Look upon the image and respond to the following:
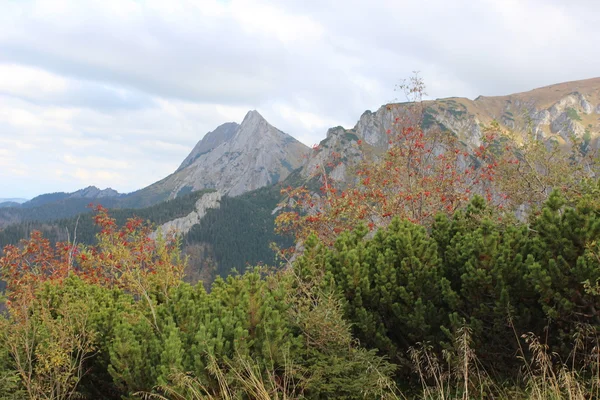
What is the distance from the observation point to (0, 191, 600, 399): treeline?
20.3 feet

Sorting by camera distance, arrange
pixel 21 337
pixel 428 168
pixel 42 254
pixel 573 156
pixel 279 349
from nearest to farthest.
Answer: pixel 279 349 → pixel 21 337 → pixel 573 156 → pixel 428 168 → pixel 42 254

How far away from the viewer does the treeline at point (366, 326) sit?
619 cm

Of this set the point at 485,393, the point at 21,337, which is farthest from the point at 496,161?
the point at 21,337

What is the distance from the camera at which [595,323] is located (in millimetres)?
6656

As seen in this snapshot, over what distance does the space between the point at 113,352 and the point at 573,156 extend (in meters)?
16.4

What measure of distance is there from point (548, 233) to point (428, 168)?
9.61 metres

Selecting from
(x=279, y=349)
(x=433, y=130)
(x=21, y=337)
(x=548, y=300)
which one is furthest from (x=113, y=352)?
(x=433, y=130)

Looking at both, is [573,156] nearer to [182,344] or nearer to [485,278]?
[485,278]

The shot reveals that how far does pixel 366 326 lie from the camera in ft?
26.2

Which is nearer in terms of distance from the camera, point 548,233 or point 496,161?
point 548,233

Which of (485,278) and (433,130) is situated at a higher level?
(433,130)

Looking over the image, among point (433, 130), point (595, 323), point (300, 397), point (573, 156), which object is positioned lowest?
point (300, 397)

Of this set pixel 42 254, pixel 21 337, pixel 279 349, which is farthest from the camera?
pixel 42 254

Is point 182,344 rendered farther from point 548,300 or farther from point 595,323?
point 595,323
